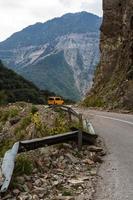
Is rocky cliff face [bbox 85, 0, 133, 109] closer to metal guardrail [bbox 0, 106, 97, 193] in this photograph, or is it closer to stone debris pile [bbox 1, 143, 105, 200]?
metal guardrail [bbox 0, 106, 97, 193]

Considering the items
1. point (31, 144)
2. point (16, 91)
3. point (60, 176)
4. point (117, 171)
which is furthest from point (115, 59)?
point (16, 91)

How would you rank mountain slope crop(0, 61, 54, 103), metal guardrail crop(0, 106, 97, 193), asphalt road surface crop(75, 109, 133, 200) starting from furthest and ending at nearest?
1. mountain slope crop(0, 61, 54, 103)
2. asphalt road surface crop(75, 109, 133, 200)
3. metal guardrail crop(0, 106, 97, 193)

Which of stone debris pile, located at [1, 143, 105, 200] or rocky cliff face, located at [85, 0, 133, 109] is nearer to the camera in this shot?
stone debris pile, located at [1, 143, 105, 200]

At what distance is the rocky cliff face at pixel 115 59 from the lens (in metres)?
40.6

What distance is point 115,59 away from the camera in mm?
54594

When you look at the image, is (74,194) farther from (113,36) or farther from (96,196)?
(113,36)

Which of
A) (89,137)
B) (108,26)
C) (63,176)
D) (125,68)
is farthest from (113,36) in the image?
(63,176)

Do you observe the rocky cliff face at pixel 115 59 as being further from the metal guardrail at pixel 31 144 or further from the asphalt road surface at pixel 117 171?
the metal guardrail at pixel 31 144

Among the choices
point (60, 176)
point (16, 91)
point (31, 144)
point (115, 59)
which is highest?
point (115, 59)

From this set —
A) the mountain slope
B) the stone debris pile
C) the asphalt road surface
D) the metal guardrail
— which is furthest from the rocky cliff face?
the mountain slope

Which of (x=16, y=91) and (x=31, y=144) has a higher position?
(x=16, y=91)

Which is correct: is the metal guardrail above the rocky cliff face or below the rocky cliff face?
below

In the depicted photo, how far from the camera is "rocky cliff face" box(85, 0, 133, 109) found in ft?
133

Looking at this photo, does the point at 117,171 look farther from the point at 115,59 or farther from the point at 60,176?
the point at 115,59
